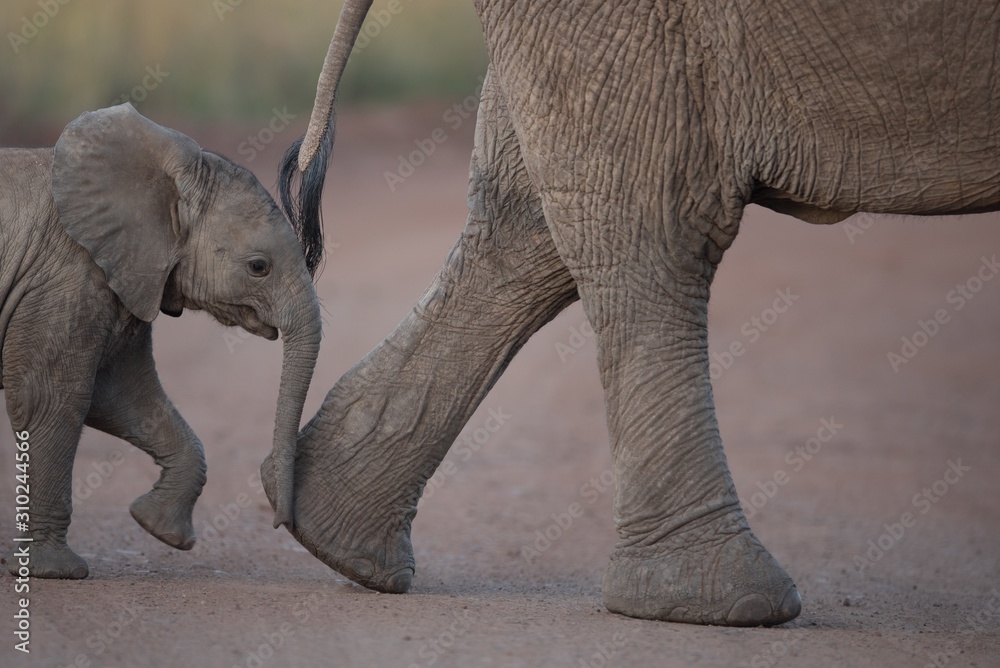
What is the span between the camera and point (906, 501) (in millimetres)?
8047

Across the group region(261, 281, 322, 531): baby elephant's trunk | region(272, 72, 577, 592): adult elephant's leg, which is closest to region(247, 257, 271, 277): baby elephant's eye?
region(261, 281, 322, 531): baby elephant's trunk

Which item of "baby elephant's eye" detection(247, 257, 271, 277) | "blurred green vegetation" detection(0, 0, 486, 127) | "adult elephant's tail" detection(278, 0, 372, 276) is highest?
"blurred green vegetation" detection(0, 0, 486, 127)

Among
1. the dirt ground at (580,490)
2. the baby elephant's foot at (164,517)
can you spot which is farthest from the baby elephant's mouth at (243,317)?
the dirt ground at (580,490)

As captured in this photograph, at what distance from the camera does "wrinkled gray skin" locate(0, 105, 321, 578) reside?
Result: 508 centimetres

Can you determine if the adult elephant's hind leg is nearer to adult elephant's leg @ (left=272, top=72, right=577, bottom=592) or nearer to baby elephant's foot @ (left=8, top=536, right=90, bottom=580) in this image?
adult elephant's leg @ (left=272, top=72, right=577, bottom=592)

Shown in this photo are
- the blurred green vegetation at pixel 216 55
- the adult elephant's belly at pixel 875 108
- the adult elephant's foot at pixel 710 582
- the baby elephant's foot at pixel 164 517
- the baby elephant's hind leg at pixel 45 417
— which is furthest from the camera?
the blurred green vegetation at pixel 216 55

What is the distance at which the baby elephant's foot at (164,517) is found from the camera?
5.47 m

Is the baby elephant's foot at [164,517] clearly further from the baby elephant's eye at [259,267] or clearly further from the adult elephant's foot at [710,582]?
the adult elephant's foot at [710,582]


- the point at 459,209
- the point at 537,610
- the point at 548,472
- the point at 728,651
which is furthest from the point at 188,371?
the point at 728,651

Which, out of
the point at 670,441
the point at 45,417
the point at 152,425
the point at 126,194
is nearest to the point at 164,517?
the point at 152,425

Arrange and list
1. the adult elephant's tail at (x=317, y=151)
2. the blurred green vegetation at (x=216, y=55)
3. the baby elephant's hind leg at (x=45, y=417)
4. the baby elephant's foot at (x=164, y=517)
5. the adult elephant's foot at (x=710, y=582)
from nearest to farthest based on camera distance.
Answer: the adult elephant's foot at (x=710, y=582), the baby elephant's hind leg at (x=45, y=417), the adult elephant's tail at (x=317, y=151), the baby elephant's foot at (x=164, y=517), the blurred green vegetation at (x=216, y=55)

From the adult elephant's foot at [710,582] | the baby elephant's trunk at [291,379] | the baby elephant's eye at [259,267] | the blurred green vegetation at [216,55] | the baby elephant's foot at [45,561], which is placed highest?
the blurred green vegetation at [216,55]

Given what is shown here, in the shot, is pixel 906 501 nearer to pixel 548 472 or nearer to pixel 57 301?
pixel 548 472

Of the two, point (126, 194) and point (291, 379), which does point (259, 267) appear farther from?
point (126, 194)
